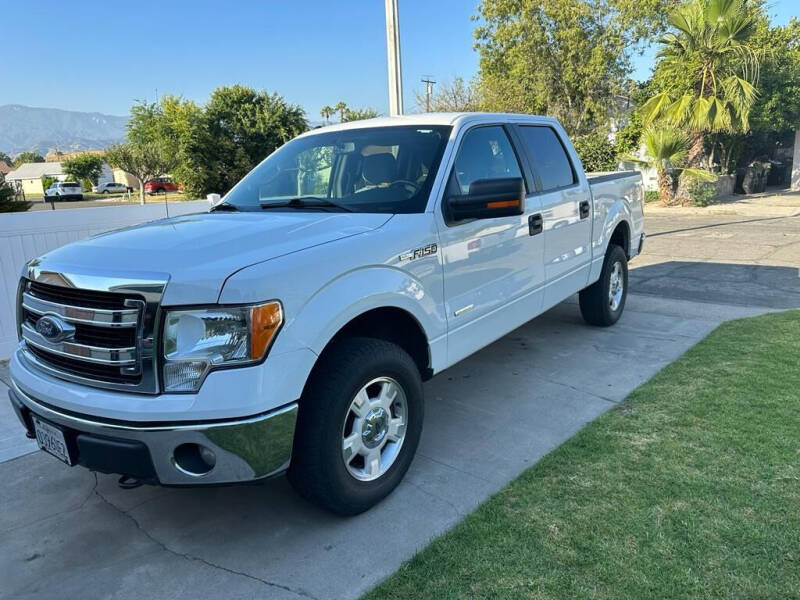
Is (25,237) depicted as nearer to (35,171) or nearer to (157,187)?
(157,187)

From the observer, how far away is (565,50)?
78.8ft

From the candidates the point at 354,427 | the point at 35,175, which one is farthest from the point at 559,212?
the point at 35,175

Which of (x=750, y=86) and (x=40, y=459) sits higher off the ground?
(x=750, y=86)

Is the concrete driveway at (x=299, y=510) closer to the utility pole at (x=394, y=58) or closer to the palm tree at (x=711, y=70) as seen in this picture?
the utility pole at (x=394, y=58)

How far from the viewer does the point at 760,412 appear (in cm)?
379

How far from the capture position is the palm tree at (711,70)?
16.9 metres

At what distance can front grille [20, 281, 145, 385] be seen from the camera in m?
2.35

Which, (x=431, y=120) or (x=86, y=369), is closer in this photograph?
(x=86, y=369)

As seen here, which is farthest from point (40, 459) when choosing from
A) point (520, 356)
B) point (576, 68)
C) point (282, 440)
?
point (576, 68)

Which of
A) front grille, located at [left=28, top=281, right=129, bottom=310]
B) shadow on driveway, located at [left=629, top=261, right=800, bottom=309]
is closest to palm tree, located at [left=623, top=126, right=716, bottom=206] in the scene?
shadow on driveway, located at [left=629, top=261, right=800, bottom=309]

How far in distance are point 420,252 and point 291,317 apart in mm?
953

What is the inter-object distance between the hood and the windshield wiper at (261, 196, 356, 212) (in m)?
0.16

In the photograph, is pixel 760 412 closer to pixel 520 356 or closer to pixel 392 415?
pixel 520 356

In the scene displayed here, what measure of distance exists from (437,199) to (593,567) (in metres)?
2.00
